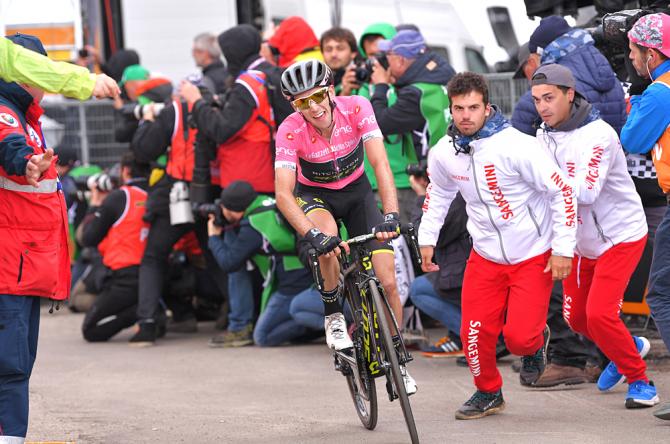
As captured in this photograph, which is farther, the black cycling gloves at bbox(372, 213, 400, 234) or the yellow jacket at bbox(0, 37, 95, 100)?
the black cycling gloves at bbox(372, 213, 400, 234)

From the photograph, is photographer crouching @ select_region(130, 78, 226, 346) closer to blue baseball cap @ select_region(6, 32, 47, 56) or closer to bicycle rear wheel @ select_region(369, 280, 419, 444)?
bicycle rear wheel @ select_region(369, 280, 419, 444)

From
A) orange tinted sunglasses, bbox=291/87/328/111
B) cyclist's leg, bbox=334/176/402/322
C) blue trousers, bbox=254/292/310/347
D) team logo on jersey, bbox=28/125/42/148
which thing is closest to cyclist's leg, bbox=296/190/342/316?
cyclist's leg, bbox=334/176/402/322

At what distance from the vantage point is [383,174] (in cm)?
710

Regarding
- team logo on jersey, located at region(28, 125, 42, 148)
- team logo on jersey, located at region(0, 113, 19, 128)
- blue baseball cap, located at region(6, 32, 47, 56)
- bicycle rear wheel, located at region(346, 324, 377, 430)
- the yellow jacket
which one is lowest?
bicycle rear wheel, located at region(346, 324, 377, 430)

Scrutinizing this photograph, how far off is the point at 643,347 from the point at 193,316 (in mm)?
5988

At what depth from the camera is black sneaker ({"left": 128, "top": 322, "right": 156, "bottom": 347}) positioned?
1153 centimetres

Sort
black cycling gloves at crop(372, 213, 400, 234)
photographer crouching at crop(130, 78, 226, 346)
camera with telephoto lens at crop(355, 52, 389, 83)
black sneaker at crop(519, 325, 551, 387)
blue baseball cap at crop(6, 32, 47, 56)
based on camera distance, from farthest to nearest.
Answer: photographer crouching at crop(130, 78, 226, 346) → camera with telephoto lens at crop(355, 52, 389, 83) → black sneaker at crop(519, 325, 551, 387) → black cycling gloves at crop(372, 213, 400, 234) → blue baseball cap at crop(6, 32, 47, 56)

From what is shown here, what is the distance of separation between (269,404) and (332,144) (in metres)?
2.01

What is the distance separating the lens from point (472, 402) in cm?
734

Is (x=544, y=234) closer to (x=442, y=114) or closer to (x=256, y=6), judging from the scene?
(x=442, y=114)

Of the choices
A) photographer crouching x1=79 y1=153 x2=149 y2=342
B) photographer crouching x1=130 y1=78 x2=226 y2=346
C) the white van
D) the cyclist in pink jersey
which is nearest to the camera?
the cyclist in pink jersey

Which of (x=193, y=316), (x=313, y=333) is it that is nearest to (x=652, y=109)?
(x=313, y=333)

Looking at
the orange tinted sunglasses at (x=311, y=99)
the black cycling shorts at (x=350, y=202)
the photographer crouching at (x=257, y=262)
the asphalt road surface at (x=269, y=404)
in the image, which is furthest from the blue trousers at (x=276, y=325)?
the orange tinted sunglasses at (x=311, y=99)

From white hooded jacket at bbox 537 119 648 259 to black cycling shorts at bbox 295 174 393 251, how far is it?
1.19m
